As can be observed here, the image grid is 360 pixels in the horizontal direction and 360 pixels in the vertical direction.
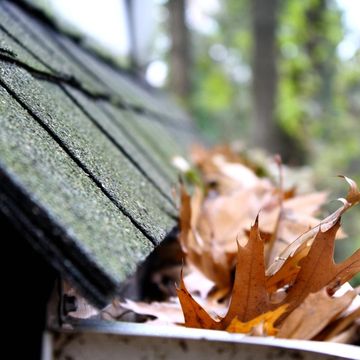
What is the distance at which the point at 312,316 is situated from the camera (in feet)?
2.64

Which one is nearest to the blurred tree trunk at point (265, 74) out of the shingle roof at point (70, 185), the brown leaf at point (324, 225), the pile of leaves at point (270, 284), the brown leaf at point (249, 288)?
the pile of leaves at point (270, 284)

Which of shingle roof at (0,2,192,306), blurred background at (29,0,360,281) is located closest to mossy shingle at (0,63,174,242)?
shingle roof at (0,2,192,306)

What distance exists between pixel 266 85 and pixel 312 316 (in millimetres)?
7019

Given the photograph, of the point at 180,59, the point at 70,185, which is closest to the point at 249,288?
the point at 70,185

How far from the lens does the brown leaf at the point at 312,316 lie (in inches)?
31.6

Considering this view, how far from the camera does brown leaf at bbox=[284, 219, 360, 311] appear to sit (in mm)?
919

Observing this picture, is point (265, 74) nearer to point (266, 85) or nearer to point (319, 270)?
point (266, 85)

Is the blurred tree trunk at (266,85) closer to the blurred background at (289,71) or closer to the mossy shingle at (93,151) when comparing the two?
the blurred background at (289,71)

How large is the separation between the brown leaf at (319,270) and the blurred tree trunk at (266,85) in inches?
249

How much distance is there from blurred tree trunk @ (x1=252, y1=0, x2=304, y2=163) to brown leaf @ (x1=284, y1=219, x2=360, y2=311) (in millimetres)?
6335

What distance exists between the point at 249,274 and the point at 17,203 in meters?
0.41

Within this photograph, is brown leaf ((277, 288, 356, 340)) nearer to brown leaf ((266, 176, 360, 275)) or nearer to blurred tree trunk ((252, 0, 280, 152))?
brown leaf ((266, 176, 360, 275))

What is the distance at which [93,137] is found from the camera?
1.13 m

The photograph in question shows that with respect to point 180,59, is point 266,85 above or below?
below
